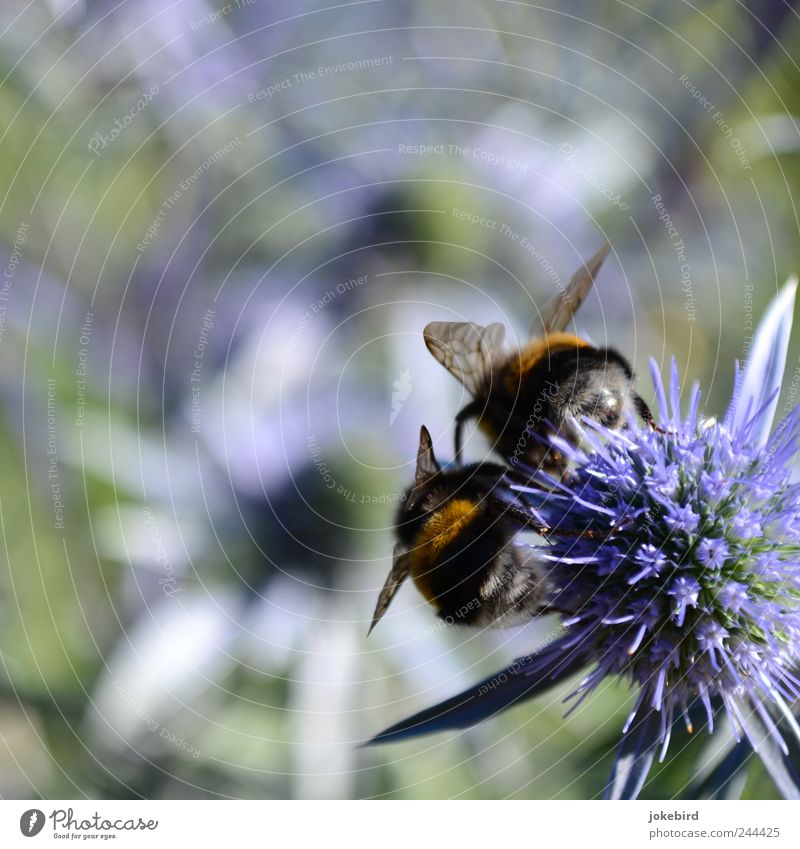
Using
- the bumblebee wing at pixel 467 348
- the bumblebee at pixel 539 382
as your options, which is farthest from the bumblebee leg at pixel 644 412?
the bumblebee wing at pixel 467 348

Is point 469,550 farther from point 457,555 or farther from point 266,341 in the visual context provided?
point 266,341

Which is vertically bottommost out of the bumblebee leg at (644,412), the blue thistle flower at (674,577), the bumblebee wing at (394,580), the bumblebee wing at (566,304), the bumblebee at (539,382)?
the blue thistle flower at (674,577)

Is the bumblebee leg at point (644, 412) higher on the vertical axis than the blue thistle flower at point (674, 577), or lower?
higher

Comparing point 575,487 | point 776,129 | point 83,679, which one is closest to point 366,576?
Answer: point 83,679

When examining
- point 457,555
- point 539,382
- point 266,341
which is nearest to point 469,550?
point 457,555

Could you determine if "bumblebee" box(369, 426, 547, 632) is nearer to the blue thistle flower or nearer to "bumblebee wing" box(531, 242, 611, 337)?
the blue thistle flower

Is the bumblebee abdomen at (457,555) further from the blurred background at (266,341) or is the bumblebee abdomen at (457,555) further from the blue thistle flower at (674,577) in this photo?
the blurred background at (266,341)
